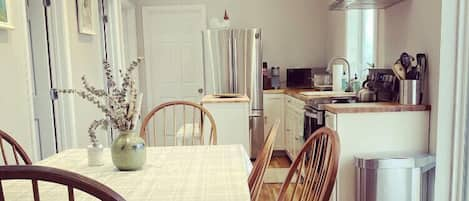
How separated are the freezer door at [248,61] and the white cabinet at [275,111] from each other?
18cm

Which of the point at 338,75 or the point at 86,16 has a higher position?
the point at 86,16

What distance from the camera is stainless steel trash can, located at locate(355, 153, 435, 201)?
221cm

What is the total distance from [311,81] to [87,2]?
300 cm

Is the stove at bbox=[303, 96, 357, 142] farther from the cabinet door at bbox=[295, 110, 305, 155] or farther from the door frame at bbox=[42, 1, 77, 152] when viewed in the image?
the door frame at bbox=[42, 1, 77, 152]

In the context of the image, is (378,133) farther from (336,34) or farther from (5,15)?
(336,34)

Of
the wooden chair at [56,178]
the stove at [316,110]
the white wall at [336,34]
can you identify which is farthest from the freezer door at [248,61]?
the wooden chair at [56,178]

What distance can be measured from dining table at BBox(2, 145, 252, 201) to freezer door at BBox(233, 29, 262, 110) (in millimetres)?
2797

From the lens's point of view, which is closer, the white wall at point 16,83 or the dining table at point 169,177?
the dining table at point 169,177

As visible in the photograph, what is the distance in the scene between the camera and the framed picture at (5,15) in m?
1.96

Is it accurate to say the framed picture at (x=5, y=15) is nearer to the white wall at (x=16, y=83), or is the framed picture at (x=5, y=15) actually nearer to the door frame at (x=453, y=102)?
the white wall at (x=16, y=83)

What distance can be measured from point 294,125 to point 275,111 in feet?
2.17

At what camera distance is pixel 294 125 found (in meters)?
4.17

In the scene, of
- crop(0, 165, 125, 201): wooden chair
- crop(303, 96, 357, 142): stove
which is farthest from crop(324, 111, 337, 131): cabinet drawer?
crop(0, 165, 125, 201): wooden chair

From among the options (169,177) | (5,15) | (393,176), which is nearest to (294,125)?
(393,176)
